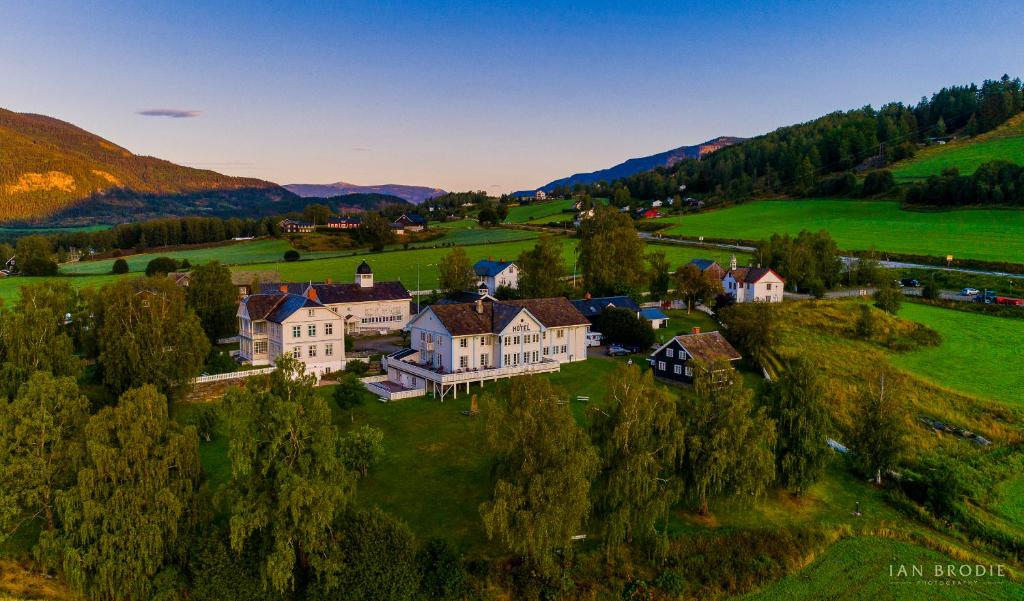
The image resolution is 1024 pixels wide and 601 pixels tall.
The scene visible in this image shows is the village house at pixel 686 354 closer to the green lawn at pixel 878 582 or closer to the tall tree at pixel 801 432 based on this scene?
the tall tree at pixel 801 432

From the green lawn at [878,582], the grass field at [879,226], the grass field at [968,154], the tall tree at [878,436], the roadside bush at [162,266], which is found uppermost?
the grass field at [968,154]

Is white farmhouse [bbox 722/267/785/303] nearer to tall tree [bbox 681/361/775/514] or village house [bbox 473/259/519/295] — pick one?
village house [bbox 473/259/519/295]

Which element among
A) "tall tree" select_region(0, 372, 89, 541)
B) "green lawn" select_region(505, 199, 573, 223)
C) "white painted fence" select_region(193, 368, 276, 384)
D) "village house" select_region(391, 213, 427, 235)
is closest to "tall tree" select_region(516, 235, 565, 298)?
"white painted fence" select_region(193, 368, 276, 384)

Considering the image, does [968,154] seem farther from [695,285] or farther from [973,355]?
[973,355]

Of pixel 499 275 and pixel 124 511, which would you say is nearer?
pixel 124 511

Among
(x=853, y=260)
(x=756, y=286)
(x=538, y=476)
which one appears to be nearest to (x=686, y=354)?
(x=538, y=476)

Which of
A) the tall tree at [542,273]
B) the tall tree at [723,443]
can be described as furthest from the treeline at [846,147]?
the tall tree at [723,443]
